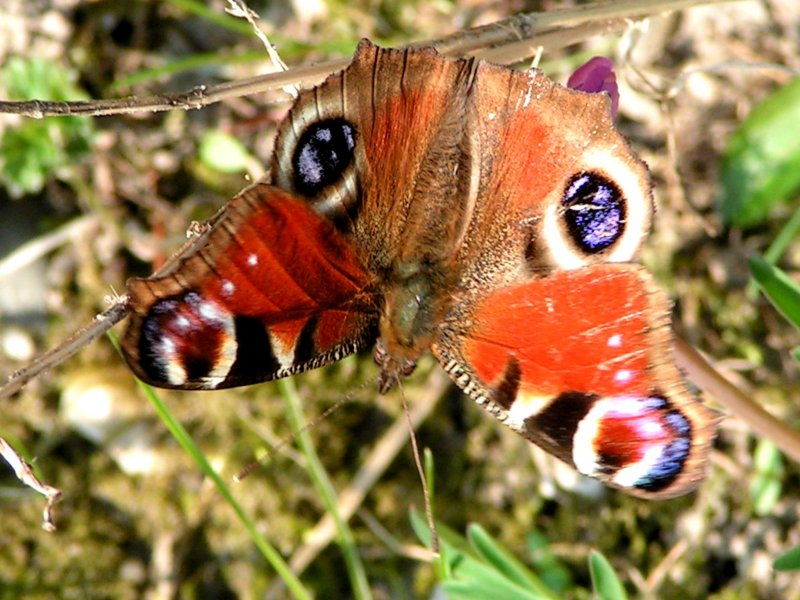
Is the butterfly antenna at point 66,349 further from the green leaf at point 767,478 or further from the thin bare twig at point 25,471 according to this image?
the green leaf at point 767,478

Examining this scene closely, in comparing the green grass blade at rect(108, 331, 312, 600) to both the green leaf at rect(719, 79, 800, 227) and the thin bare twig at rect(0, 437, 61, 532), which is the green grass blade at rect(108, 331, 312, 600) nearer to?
the thin bare twig at rect(0, 437, 61, 532)

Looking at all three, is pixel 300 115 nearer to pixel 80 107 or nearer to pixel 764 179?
pixel 80 107

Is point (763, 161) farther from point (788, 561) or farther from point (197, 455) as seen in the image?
point (197, 455)

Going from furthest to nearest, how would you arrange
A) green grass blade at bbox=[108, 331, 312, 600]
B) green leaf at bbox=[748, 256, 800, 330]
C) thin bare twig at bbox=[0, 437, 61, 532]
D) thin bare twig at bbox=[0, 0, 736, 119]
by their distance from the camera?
green leaf at bbox=[748, 256, 800, 330] → green grass blade at bbox=[108, 331, 312, 600] → thin bare twig at bbox=[0, 0, 736, 119] → thin bare twig at bbox=[0, 437, 61, 532]

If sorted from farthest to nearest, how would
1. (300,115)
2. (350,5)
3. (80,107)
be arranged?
(350,5), (300,115), (80,107)

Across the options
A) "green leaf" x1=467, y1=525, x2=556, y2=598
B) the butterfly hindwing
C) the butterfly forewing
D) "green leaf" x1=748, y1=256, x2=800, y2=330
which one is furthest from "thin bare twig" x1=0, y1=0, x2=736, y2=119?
"green leaf" x1=467, y1=525, x2=556, y2=598

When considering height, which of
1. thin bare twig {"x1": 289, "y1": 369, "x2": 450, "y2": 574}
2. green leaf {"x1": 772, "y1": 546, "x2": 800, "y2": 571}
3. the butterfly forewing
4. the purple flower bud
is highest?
the purple flower bud

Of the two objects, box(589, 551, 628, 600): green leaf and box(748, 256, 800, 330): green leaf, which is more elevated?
box(748, 256, 800, 330): green leaf

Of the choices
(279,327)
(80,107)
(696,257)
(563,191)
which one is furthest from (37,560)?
(696,257)
